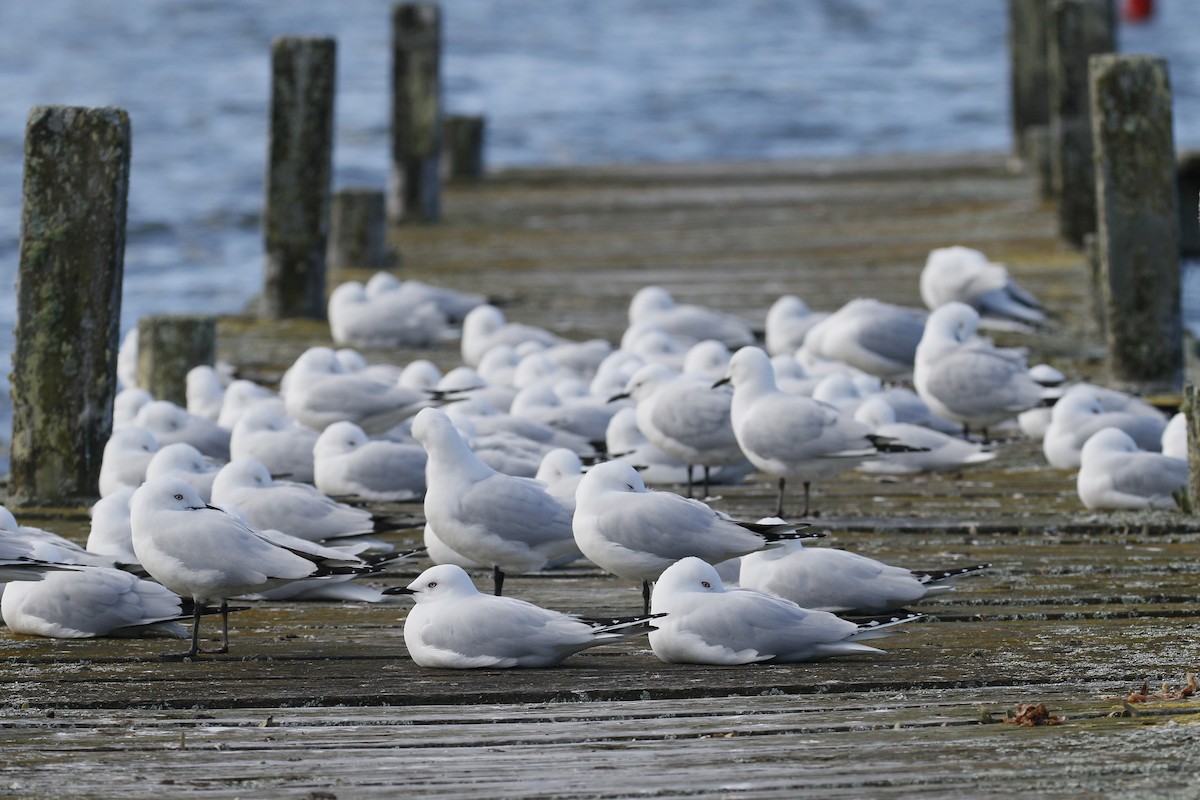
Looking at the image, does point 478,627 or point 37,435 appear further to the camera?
point 37,435

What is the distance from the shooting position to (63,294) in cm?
695

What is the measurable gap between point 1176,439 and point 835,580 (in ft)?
7.69

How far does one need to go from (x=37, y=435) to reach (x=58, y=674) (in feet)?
7.88

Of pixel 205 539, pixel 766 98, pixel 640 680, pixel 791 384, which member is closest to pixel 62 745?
pixel 205 539

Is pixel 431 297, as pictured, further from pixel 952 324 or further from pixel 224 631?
pixel 224 631

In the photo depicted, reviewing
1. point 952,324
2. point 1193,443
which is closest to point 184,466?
point 1193,443

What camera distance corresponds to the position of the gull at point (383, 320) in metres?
10.2

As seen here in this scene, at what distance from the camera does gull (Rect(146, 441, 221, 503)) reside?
6328 mm

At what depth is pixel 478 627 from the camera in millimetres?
4629

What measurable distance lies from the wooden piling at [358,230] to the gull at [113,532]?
649 cm

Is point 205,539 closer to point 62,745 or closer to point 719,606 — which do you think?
point 62,745

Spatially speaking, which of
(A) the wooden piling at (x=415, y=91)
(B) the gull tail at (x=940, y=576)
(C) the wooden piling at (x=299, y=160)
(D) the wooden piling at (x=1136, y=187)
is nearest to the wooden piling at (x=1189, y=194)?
(A) the wooden piling at (x=415, y=91)

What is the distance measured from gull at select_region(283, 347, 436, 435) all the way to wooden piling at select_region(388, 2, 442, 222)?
5.88m

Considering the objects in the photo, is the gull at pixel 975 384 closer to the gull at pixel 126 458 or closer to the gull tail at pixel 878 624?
the gull tail at pixel 878 624
